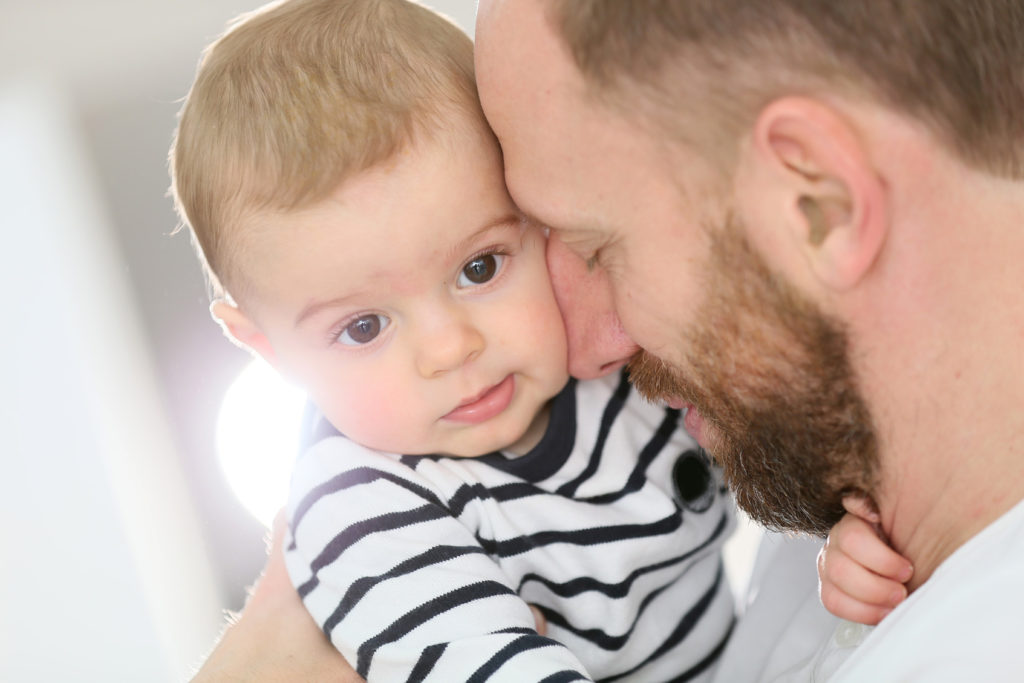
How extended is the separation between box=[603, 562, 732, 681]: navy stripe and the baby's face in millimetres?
308

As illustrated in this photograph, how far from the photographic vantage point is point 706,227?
3.00ft

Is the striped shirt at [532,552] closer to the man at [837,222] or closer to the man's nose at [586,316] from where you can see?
the man's nose at [586,316]

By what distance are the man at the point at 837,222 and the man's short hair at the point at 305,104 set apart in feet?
0.26

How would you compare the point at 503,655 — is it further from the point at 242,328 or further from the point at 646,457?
the point at 242,328

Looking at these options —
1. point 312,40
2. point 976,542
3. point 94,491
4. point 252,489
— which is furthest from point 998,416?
point 94,491

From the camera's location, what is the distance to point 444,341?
104cm

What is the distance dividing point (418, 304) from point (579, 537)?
12.6 inches

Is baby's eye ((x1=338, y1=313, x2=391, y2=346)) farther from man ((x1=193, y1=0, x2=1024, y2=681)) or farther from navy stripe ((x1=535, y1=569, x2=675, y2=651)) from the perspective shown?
navy stripe ((x1=535, y1=569, x2=675, y2=651))

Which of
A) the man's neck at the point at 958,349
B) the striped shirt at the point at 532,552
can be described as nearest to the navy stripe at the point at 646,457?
the striped shirt at the point at 532,552

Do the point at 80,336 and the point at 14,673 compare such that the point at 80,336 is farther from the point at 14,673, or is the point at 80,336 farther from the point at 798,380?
the point at 798,380

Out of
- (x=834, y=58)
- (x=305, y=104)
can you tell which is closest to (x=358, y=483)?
(x=305, y=104)

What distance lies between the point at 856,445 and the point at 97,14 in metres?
1.85

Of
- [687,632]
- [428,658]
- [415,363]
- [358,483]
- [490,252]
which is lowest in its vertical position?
[687,632]

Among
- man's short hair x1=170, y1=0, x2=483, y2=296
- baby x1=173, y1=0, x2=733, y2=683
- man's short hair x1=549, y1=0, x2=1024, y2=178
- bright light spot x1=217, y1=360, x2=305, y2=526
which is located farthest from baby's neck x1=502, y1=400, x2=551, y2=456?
bright light spot x1=217, y1=360, x2=305, y2=526
